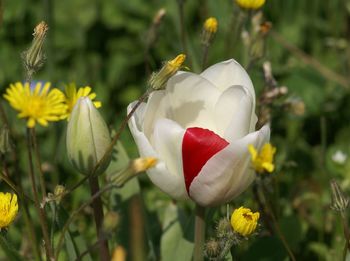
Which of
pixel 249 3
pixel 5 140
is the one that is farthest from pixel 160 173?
pixel 249 3

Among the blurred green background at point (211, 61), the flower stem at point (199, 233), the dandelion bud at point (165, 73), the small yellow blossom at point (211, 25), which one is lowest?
the blurred green background at point (211, 61)

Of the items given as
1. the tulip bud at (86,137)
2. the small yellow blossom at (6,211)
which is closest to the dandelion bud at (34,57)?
the tulip bud at (86,137)

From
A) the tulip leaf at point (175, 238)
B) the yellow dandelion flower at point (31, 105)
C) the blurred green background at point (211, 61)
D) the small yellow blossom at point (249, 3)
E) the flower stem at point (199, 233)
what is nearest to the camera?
the yellow dandelion flower at point (31, 105)

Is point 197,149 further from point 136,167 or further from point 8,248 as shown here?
point 8,248

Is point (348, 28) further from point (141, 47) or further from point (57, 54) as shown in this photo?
point (57, 54)

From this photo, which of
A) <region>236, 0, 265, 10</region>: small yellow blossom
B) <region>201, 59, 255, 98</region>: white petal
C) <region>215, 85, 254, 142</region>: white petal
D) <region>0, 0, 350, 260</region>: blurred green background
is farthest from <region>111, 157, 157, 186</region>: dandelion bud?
<region>0, 0, 350, 260</region>: blurred green background

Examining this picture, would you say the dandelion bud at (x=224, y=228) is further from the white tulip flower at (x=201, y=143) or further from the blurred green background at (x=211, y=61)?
the blurred green background at (x=211, y=61)

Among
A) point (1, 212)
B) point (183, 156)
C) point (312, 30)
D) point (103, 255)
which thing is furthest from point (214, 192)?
point (312, 30)
